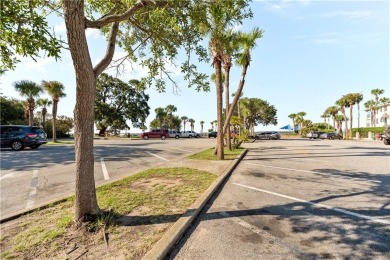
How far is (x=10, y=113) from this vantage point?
41.7 metres

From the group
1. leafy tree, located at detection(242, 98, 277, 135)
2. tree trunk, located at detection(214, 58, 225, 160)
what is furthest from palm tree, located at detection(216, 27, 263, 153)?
leafy tree, located at detection(242, 98, 277, 135)

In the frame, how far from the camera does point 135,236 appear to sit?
353 cm

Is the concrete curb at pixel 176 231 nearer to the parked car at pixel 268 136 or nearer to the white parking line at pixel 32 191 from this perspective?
the white parking line at pixel 32 191

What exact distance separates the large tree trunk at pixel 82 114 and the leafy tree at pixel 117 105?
4381cm

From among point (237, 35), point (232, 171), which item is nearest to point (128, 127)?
point (237, 35)

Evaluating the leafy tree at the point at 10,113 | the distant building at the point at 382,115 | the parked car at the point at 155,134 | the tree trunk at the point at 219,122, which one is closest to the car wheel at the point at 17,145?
the tree trunk at the point at 219,122

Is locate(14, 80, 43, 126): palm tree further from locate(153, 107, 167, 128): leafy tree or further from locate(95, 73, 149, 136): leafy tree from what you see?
locate(153, 107, 167, 128): leafy tree

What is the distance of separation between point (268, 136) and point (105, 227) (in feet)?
140

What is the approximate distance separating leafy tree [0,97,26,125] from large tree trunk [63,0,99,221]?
157 ft

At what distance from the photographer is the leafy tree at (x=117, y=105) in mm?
46438

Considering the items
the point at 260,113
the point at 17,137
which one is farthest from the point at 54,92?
the point at 260,113

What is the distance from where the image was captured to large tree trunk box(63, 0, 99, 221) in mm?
3727

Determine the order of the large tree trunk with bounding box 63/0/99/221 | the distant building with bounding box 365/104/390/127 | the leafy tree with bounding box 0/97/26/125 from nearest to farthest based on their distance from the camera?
the large tree trunk with bounding box 63/0/99/221 < the leafy tree with bounding box 0/97/26/125 < the distant building with bounding box 365/104/390/127

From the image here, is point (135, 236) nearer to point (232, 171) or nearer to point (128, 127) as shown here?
point (232, 171)
